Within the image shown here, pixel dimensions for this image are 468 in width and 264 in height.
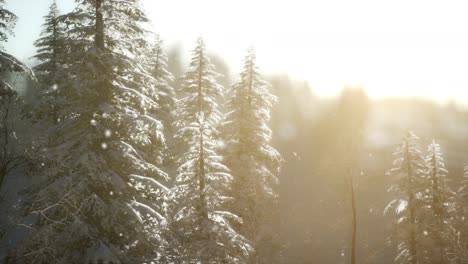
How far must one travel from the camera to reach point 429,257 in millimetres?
21719

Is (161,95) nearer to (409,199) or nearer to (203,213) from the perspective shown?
(203,213)

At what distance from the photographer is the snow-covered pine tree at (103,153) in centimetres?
1062

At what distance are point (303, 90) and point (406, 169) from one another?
158 ft

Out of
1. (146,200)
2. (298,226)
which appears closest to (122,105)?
(146,200)

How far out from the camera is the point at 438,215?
2367 centimetres

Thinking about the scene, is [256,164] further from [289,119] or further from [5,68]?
[289,119]

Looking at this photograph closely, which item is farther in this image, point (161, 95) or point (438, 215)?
point (161, 95)

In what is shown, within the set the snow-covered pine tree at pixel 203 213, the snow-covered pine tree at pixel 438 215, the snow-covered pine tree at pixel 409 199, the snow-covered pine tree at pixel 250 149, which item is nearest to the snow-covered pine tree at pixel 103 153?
the snow-covered pine tree at pixel 203 213

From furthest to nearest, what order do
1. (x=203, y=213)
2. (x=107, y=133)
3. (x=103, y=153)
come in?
(x=203, y=213), (x=103, y=153), (x=107, y=133)

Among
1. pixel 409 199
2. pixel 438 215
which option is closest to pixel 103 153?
pixel 409 199

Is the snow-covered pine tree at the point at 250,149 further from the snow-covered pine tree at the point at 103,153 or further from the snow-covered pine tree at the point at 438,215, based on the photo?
the snow-covered pine tree at the point at 438,215

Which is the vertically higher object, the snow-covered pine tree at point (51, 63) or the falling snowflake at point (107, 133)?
the snow-covered pine tree at point (51, 63)

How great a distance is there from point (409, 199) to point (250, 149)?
1231 cm

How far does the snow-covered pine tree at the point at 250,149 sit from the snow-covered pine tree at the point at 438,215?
11.2m
